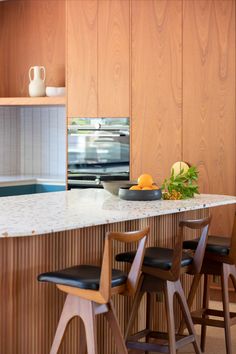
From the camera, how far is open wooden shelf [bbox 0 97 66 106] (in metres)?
6.75

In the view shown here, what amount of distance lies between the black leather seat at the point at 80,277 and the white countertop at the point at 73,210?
220 mm

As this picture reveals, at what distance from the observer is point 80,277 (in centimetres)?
315

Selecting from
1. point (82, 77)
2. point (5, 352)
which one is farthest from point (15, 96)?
point (5, 352)

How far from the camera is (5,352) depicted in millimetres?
3285

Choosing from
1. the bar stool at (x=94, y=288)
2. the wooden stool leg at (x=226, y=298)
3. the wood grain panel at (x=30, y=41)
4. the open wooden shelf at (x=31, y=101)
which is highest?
the wood grain panel at (x=30, y=41)

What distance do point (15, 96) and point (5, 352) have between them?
14.8ft

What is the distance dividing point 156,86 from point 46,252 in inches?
112

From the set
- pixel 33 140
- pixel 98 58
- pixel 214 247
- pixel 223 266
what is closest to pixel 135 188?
pixel 214 247

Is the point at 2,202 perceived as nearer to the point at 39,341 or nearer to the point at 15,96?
the point at 39,341

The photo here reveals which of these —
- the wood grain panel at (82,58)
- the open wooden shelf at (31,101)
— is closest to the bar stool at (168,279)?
the wood grain panel at (82,58)

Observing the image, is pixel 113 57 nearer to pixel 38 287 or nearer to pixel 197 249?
pixel 197 249

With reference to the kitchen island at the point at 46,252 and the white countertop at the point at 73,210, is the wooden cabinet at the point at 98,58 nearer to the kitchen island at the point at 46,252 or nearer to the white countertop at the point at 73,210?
the white countertop at the point at 73,210

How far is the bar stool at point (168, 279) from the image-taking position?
141 inches

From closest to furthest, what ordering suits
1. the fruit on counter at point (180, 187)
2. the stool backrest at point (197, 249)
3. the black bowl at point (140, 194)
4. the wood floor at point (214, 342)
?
1. the stool backrest at point (197, 249)
2. the black bowl at point (140, 194)
3. the fruit on counter at point (180, 187)
4. the wood floor at point (214, 342)
